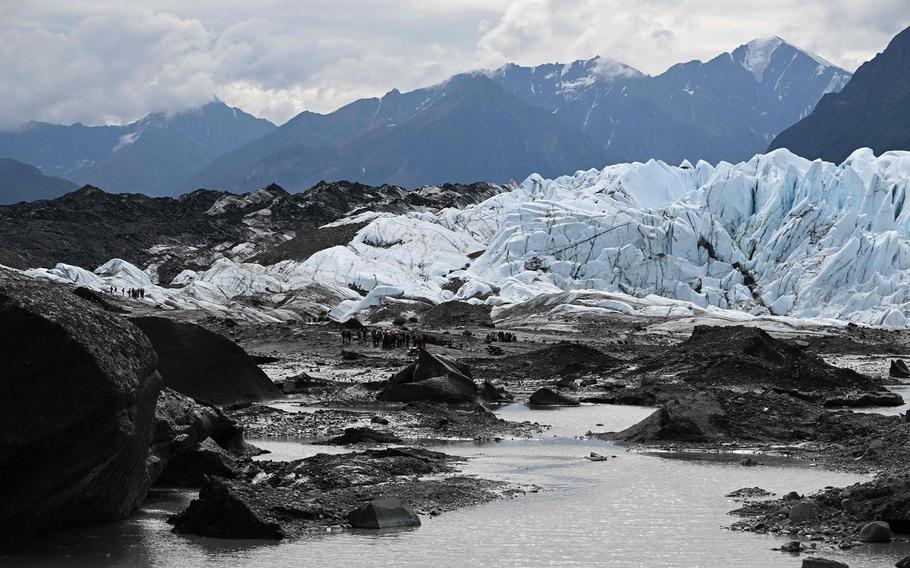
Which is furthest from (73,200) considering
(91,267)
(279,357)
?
(279,357)

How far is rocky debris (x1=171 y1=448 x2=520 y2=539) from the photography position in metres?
13.4

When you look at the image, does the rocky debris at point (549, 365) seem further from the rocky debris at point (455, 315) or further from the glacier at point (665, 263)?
the glacier at point (665, 263)

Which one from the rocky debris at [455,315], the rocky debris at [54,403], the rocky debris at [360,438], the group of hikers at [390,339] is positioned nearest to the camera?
the rocky debris at [54,403]

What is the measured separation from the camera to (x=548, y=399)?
32000 mm

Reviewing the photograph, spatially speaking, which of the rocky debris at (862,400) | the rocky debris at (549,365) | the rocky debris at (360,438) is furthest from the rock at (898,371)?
the rocky debris at (360,438)

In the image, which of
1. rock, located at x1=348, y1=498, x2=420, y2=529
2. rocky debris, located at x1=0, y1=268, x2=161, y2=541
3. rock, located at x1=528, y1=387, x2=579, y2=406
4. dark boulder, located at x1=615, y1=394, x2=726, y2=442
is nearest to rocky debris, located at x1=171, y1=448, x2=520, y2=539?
rock, located at x1=348, y1=498, x2=420, y2=529

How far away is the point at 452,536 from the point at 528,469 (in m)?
6.08

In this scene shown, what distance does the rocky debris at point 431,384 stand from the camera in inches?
1156

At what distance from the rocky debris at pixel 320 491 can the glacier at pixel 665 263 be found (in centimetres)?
6500

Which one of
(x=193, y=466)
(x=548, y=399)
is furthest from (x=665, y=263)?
(x=193, y=466)

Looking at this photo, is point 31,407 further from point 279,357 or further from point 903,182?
point 903,182

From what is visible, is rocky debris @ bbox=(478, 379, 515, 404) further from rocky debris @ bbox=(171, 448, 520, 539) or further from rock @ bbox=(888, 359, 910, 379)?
rock @ bbox=(888, 359, 910, 379)

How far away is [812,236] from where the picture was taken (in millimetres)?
100875

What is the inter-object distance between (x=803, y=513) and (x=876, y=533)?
129cm
